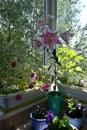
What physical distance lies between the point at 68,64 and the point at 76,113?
38 cm

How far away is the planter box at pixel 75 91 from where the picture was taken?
1.43 m

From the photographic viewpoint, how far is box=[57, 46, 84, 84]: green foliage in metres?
1.46

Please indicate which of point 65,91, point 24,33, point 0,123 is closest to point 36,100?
point 65,91

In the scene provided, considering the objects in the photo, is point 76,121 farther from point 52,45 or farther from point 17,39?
point 17,39

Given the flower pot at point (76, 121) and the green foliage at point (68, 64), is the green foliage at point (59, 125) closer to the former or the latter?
the flower pot at point (76, 121)

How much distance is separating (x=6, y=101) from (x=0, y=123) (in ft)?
0.48

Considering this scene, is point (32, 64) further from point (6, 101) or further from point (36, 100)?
point (6, 101)

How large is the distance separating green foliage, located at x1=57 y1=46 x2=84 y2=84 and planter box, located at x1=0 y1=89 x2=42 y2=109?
261 millimetres

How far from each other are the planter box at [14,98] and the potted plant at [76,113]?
0.95ft

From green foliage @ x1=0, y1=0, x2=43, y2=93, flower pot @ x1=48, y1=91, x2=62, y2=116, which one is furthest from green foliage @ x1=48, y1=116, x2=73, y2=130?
green foliage @ x1=0, y1=0, x2=43, y2=93

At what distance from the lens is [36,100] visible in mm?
1475

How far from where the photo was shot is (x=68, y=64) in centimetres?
150

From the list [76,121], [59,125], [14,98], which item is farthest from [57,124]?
[14,98]

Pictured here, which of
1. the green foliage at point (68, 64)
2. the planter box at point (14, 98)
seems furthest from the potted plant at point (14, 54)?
the green foliage at point (68, 64)
